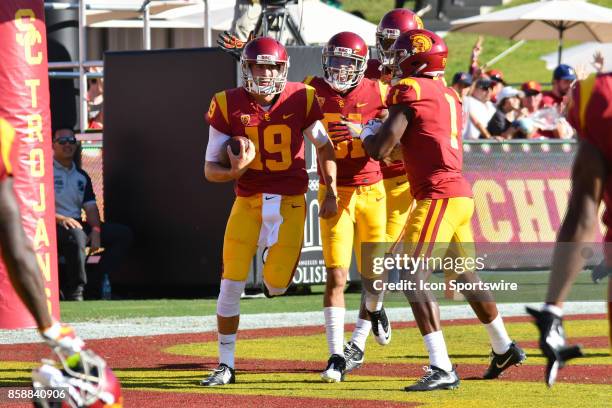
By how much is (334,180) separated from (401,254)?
1.98ft

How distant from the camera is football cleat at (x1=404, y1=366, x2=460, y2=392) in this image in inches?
286

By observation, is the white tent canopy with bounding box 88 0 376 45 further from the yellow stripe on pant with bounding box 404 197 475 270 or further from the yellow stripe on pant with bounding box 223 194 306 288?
the yellow stripe on pant with bounding box 404 197 475 270

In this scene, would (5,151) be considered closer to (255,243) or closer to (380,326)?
(255,243)

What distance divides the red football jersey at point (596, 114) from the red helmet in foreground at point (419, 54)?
10.7ft

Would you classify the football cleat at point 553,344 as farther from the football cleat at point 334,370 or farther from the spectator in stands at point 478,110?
the spectator in stands at point 478,110

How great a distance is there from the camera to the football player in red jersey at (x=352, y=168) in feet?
26.6

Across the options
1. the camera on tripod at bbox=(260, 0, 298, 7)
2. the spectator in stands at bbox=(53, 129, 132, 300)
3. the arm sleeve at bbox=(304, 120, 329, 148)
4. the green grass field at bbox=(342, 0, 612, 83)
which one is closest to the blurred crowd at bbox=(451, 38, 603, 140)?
the camera on tripod at bbox=(260, 0, 298, 7)

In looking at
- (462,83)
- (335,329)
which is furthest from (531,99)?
(335,329)

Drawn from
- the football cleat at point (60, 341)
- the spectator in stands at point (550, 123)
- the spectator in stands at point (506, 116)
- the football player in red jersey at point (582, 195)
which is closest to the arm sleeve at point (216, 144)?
the football cleat at point (60, 341)

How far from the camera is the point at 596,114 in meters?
4.23

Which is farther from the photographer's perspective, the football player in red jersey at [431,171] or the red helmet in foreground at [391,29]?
the red helmet in foreground at [391,29]

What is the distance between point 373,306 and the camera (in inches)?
333

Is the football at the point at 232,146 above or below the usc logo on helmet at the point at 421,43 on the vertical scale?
below

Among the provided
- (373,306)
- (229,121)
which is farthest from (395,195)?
(229,121)
